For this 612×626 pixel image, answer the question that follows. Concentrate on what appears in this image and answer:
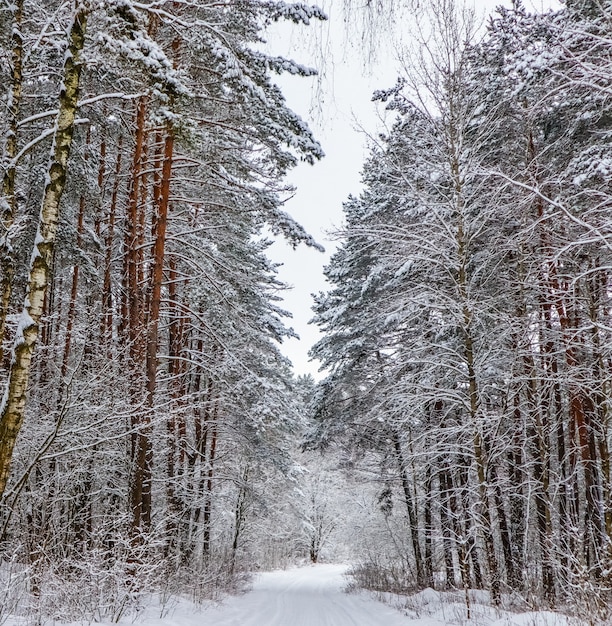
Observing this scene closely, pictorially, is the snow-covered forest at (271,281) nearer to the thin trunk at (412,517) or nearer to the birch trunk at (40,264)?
the birch trunk at (40,264)

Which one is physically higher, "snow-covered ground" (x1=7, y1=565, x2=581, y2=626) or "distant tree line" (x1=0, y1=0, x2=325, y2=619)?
"distant tree line" (x1=0, y1=0, x2=325, y2=619)

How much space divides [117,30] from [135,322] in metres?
5.72

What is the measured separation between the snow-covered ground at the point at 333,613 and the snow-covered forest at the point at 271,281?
540 millimetres

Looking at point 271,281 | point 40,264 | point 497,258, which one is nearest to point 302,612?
point 497,258

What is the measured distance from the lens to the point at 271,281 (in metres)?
18.0

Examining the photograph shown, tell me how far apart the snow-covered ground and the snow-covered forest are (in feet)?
1.77

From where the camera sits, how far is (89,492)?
9047mm

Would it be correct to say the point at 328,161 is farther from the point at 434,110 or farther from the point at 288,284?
the point at 288,284

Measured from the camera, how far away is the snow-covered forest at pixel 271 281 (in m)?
5.46

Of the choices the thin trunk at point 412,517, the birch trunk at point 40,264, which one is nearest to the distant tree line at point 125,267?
the birch trunk at point 40,264

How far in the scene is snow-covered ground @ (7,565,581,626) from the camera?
6.84 meters

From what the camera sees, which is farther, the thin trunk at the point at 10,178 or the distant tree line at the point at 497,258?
the distant tree line at the point at 497,258

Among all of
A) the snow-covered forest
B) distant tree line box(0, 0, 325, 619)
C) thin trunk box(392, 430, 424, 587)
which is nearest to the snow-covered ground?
the snow-covered forest

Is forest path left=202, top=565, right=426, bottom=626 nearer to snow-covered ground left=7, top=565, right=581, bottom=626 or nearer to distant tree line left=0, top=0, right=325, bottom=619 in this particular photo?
snow-covered ground left=7, top=565, right=581, bottom=626
